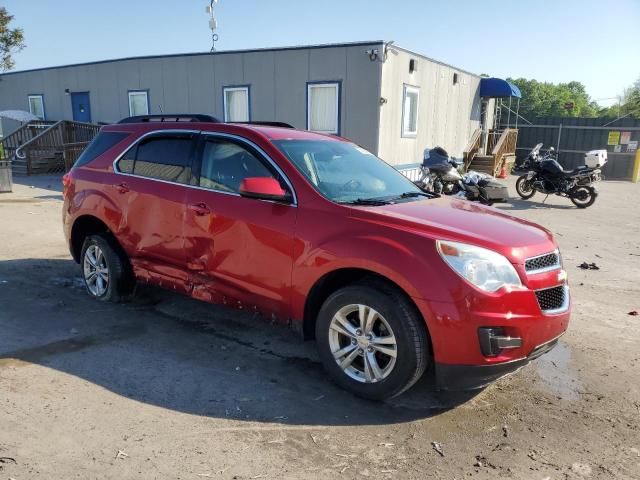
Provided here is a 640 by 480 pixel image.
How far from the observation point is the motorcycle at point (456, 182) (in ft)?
37.9

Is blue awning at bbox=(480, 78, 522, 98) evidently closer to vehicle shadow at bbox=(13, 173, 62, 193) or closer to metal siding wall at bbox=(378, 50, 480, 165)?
metal siding wall at bbox=(378, 50, 480, 165)

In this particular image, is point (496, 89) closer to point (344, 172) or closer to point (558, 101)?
point (344, 172)

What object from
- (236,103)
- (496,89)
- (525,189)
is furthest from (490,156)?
(236,103)

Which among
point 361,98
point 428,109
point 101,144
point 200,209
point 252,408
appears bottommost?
point 252,408

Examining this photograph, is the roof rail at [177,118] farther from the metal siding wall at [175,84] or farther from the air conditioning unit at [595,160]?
the air conditioning unit at [595,160]

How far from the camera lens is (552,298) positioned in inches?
127

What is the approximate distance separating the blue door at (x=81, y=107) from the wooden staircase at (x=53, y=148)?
712 millimetres

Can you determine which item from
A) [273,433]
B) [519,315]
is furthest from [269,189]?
[519,315]

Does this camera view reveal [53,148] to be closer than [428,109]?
No

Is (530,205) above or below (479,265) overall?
below

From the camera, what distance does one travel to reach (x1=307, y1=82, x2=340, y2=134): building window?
41.2 ft

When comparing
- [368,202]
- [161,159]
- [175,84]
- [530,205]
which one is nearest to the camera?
[368,202]

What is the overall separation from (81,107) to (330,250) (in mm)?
18229

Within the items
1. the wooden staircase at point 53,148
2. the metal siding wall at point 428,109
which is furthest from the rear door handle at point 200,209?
the wooden staircase at point 53,148
